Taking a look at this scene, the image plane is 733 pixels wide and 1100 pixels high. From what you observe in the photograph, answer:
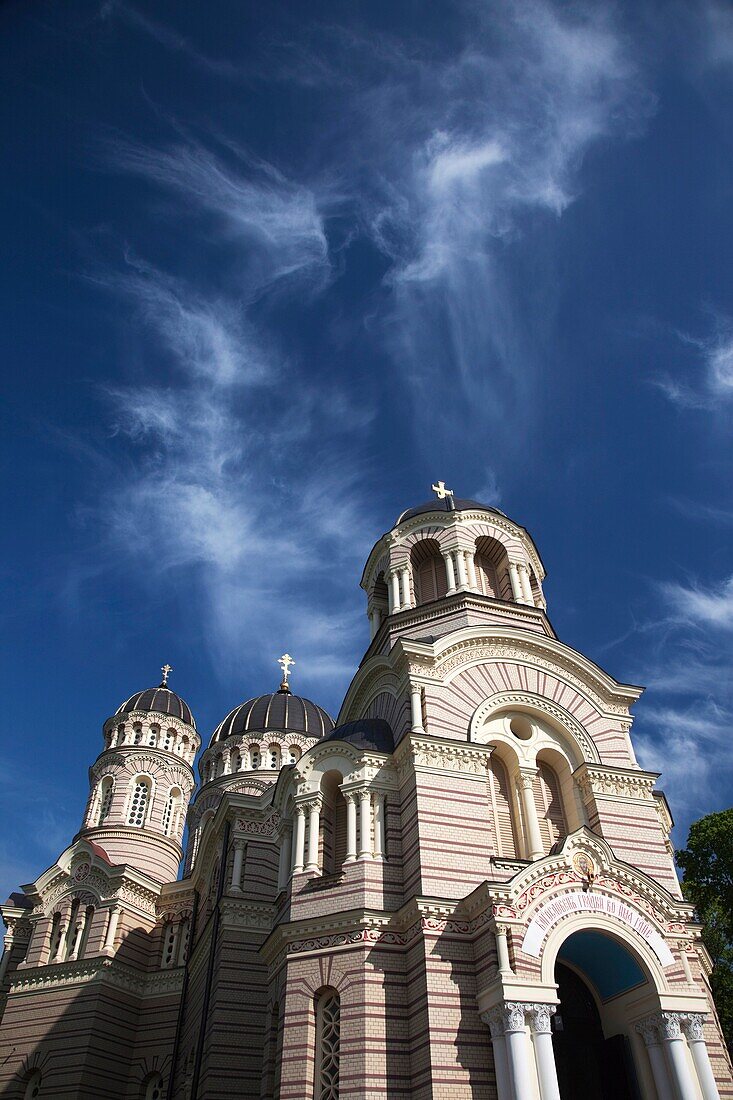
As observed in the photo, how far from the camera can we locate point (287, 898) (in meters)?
16.7

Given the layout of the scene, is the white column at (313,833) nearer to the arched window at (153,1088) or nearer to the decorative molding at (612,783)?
the decorative molding at (612,783)

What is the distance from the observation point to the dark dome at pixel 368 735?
1798cm

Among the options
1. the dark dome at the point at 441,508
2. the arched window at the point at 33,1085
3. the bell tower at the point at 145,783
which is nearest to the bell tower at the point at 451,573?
the dark dome at the point at 441,508

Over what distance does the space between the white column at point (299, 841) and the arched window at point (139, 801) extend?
17193mm

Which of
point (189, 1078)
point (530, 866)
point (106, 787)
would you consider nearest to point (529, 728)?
point (530, 866)

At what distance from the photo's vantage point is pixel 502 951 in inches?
531

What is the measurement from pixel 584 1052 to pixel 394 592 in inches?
493

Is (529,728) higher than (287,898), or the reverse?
Answer: (529,728)

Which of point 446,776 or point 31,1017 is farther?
point 31,1017

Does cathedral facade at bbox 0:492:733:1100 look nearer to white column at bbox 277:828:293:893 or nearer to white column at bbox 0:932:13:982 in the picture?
white column at bbox 277:828:293:893

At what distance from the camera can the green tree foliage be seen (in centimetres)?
2722

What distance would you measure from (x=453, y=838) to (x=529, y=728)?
13.4ft

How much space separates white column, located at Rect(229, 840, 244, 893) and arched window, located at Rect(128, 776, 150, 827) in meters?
10.1

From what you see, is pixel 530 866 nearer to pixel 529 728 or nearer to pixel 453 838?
pixel 453 838
